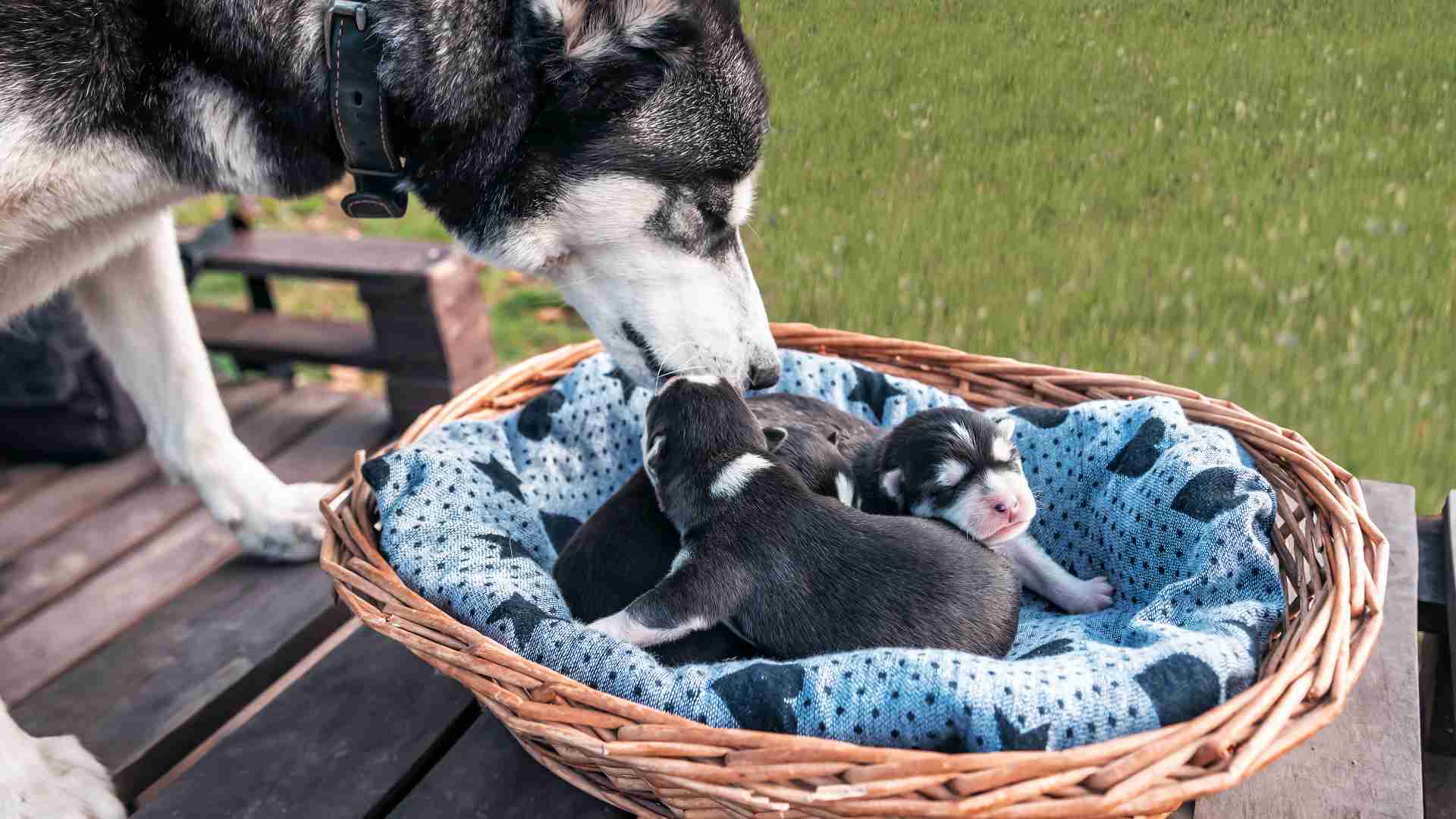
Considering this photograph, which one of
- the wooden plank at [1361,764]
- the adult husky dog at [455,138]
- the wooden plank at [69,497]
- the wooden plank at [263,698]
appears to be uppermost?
the adult husky dog at [455,138]

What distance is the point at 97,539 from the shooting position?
2.63m

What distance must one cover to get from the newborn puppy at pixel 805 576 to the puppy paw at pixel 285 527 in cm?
107

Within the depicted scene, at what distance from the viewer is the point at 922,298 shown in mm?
2391

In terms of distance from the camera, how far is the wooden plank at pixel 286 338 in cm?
306

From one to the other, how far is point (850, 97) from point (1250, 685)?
1360 mm

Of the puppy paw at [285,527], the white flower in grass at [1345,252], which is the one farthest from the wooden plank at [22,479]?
the white flower in grass at [1345,252]

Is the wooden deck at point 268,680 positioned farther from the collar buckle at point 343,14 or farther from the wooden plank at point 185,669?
the collar buckle at point 343,14

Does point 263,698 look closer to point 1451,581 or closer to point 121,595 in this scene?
point 121,595

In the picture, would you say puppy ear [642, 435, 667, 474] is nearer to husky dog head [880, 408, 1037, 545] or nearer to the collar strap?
husky dog head [880, 408, 1037, 545]

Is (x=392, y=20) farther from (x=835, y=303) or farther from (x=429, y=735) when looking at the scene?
(x=835, y=303)

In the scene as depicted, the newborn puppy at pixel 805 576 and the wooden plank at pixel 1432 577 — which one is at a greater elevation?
the newborn puppy at pixel 805 576

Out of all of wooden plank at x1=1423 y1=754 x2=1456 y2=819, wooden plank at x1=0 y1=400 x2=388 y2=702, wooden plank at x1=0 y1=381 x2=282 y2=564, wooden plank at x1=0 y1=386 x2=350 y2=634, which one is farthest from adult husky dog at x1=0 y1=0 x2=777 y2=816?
wooden plank at x1=1423 y1=754 x2=1456 y2=819

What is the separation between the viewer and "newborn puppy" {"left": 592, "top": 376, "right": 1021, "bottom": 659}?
4.85ft

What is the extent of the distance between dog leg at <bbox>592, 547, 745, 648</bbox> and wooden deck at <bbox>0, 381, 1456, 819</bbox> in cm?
22
